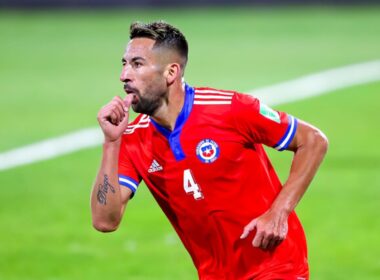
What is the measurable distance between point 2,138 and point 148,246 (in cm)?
598

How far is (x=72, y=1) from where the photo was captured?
1208 inches

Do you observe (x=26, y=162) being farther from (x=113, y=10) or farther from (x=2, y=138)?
(x=113, y=10)

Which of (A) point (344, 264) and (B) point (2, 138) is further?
(B) point (2, 138)

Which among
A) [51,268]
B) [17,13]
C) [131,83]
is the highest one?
[131,83]

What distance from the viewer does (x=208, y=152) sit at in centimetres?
687

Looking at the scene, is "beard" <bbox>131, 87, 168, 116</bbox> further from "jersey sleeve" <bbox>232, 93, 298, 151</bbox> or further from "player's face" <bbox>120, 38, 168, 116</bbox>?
"jersey sleeve" <bbox>232, 93, 298, 151</bbox>

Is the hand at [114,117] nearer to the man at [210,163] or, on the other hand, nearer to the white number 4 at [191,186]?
the man at [210,163]

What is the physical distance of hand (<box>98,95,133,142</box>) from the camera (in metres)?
6.65

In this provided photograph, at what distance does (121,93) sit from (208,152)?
12.7 metres

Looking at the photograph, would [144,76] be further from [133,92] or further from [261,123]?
[261,123]

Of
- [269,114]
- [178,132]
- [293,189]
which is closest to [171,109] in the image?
[178,132]

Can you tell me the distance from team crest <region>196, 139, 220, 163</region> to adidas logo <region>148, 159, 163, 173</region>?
11.0 inches

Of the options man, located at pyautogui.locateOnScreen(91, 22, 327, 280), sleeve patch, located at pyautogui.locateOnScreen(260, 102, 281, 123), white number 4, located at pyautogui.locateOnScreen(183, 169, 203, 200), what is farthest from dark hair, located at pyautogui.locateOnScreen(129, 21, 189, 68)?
white number 4, located at pyautogui.locateOnScreen(183, 169, 203, 200)

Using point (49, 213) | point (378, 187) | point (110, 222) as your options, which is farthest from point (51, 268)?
point (378, 187)
